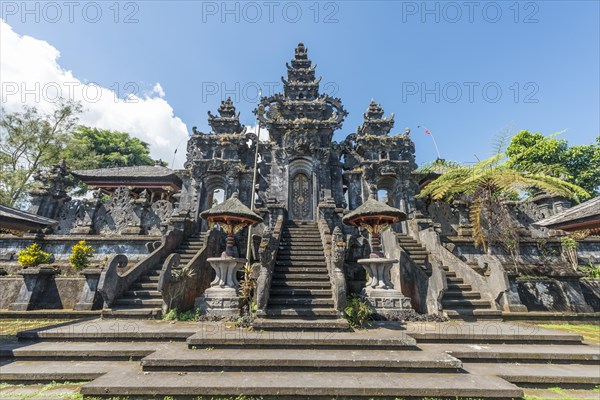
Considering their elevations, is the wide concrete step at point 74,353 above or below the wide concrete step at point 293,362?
below

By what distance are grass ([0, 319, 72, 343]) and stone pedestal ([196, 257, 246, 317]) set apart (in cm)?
410

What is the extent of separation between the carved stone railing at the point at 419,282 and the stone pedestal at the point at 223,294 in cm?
507

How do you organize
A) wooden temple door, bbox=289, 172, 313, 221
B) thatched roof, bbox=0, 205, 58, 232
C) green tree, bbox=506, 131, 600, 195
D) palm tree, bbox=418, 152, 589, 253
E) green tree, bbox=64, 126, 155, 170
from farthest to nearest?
green tree, bbox=64, 126, 155, 170, green tree, bbox=506, 131, 600, 195, wooden temple door, bbox=289, 172, 313, 221, palm tree, bbox=418, 152, 589, 253, thatched roof, bbox=0, 205, 58, 232

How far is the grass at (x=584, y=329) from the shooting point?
6520 mm

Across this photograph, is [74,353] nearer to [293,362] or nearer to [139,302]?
[139,302]

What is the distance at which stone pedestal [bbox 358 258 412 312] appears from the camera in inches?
311

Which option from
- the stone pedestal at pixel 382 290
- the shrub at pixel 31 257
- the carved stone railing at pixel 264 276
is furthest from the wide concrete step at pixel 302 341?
the shrub at pixel 31 257

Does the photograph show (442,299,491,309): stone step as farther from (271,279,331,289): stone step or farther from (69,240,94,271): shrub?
(69,240,94,271): shrub

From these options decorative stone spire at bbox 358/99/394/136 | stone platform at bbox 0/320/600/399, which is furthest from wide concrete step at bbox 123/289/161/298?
decorative stone spire at bbox 358/99/394/136

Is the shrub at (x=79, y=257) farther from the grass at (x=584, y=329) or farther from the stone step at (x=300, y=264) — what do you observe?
the grass at (x=584, y=329)

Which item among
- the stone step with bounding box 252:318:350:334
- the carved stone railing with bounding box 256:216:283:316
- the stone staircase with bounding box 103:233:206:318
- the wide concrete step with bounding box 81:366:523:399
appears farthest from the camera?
the stone staircase with bounding box 103:233:206:318

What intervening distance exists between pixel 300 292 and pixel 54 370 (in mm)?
5411

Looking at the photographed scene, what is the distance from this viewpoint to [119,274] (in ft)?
28.6

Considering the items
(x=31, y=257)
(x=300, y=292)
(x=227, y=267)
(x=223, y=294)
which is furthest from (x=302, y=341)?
(x=31, y=257)
